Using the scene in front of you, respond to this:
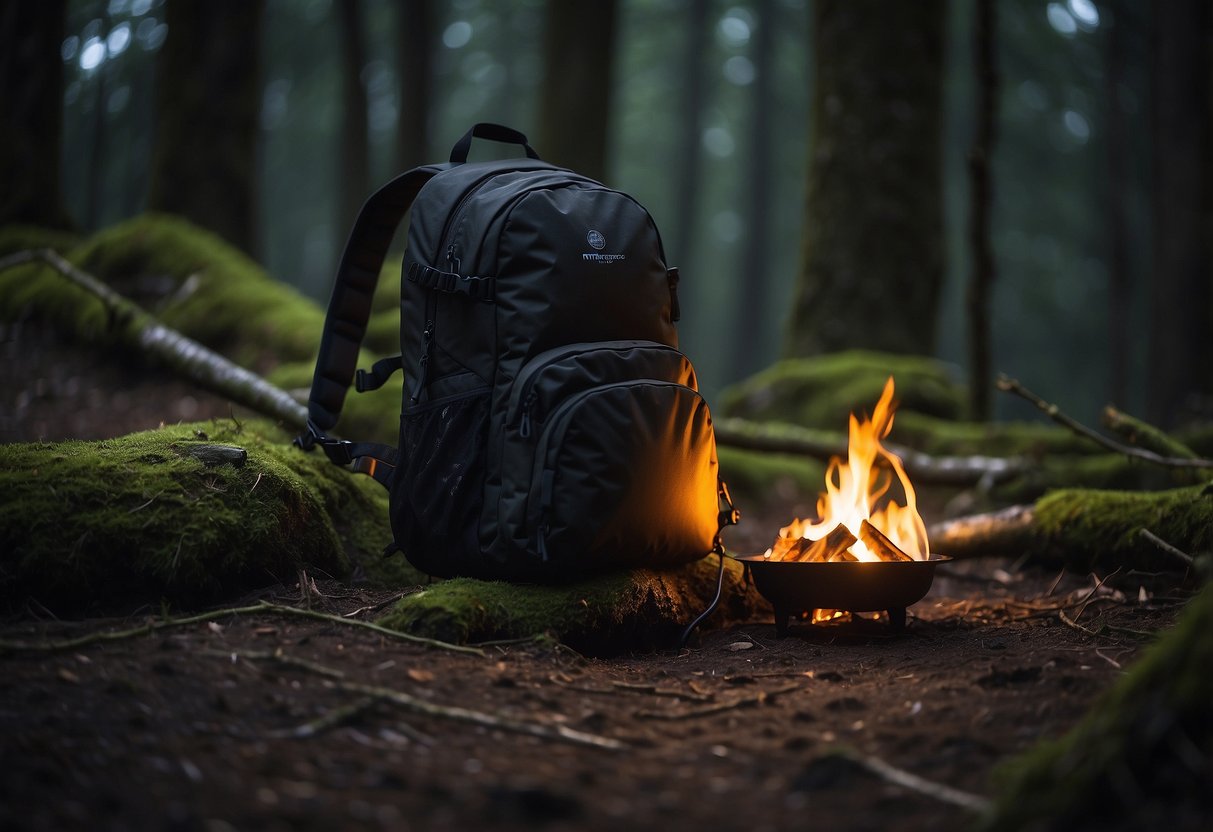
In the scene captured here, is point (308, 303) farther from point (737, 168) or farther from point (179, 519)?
point (737, 168)

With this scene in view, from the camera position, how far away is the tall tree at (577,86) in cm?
1062

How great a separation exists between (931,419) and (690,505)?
5.10 meters

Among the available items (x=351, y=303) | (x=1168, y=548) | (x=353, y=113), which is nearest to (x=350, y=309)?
(x=351, y=303)

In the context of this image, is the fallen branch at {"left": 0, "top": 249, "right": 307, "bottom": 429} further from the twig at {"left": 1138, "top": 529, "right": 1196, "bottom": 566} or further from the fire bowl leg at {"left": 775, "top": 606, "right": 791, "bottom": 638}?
the twig at {"left": 1138, "top": 529, "right": 1196, "bottom": 566}

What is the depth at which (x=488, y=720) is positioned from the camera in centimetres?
242

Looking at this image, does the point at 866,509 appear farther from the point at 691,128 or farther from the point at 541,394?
the point at 691,128

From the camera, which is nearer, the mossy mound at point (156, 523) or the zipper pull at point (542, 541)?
the mossy mound at point (156, 523)

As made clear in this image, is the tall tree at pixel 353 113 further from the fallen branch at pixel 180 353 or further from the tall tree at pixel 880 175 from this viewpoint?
the tall tree at pixel 880 175

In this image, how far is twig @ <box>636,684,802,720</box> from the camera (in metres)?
2.64

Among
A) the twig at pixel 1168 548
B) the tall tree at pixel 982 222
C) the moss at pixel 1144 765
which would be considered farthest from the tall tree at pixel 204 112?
the moss at pixel 1144 765

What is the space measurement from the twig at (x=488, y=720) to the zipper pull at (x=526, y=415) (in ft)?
3.44

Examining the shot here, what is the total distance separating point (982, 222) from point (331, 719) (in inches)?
275

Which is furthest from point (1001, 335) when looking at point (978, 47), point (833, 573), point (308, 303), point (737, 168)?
point (833, 573)

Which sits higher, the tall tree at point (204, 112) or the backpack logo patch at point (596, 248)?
the tall tree at point (204, 112)
